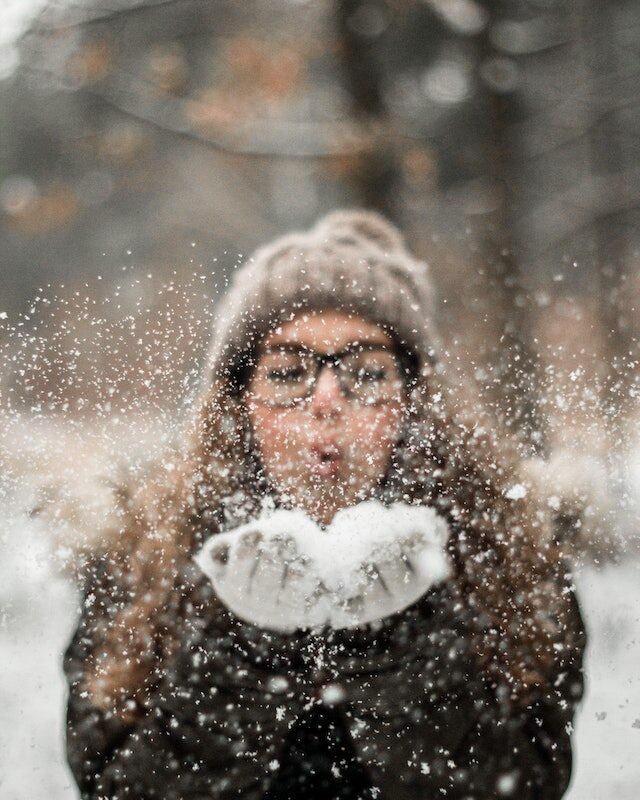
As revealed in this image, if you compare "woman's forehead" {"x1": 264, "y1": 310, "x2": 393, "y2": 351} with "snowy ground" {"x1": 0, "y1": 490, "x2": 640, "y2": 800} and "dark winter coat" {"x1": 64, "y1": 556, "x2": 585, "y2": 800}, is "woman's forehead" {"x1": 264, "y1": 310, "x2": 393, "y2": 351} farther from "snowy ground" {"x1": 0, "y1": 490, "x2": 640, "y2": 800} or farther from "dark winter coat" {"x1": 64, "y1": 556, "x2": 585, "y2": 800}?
"snowy ground" {"x1": 0, "y1": 490, "x2": 640, "y2": 800}

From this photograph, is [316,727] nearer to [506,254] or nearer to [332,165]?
[506,254]

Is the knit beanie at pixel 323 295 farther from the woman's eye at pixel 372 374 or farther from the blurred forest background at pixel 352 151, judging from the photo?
the blurred forest background at pixel 352 151

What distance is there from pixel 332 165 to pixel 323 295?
78cm

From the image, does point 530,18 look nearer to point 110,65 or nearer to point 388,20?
point 388,20

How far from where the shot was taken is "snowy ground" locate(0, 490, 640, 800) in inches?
42.6

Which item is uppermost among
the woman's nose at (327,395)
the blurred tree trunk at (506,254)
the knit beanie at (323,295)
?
the blurred tree trunk at (506,254)

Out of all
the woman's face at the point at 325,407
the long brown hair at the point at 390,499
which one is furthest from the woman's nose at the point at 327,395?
the long brown hair at the point at 390,499

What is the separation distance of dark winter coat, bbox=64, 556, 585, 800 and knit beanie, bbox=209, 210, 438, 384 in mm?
351

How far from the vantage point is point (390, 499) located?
40.9 inches

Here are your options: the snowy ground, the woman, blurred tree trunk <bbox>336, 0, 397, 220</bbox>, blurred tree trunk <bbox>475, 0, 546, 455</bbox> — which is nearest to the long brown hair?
the woman

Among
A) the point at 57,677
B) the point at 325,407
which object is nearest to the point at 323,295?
the point at 325,407

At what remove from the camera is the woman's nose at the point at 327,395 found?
1.02m

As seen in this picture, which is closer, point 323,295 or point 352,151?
point 323,295

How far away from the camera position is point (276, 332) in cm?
100
